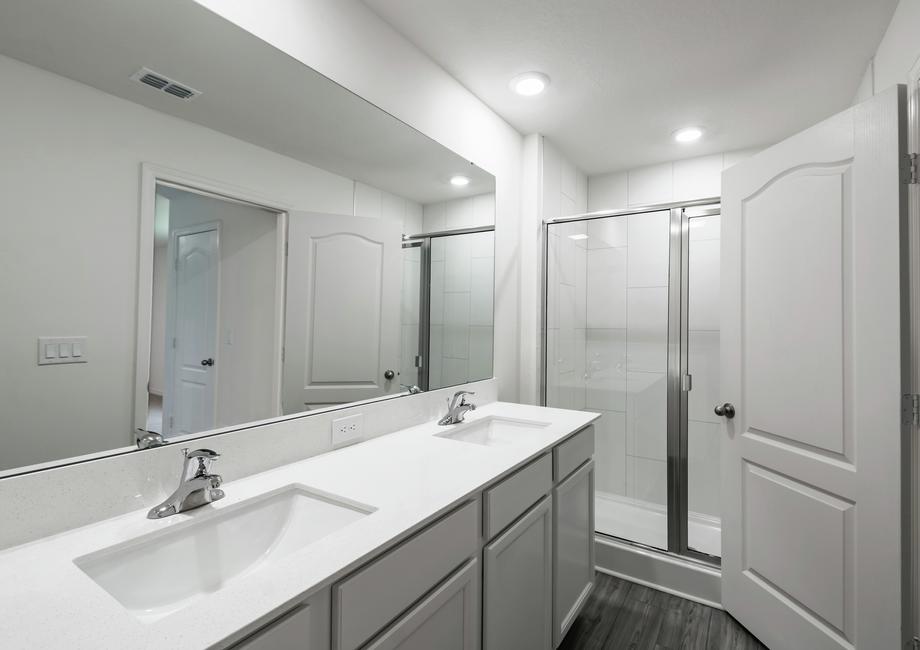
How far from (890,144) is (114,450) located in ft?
7.54

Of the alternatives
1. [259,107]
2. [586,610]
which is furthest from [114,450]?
[586,610]

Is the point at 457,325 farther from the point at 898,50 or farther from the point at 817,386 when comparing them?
the point at 898,50

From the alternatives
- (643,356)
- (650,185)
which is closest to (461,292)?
(643,356)

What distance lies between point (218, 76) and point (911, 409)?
219 centimetres

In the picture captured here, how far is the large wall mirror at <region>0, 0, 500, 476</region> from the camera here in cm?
88

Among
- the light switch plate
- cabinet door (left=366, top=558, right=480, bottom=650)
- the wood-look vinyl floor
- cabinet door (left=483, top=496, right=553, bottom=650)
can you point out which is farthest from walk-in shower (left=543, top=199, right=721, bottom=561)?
the light switch plate

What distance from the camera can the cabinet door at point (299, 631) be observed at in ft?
2.16

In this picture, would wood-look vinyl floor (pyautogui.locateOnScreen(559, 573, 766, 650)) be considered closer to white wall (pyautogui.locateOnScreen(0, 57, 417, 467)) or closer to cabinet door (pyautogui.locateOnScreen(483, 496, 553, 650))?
cabinet door (pyautogui.locateOnScreen(483, 496, 553, 650))

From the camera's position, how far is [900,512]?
1.38 metres

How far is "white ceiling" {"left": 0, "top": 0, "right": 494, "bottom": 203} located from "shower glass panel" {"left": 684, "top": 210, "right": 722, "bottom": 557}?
1766mm

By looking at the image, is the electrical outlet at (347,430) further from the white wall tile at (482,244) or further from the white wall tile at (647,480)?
the white wall tile at (647,480)

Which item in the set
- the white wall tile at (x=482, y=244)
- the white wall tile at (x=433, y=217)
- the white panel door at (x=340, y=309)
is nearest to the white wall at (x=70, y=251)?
the white panel door at (x=340, y=309)

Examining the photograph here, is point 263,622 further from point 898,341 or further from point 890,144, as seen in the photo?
point 890,144

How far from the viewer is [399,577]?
2.97ft
